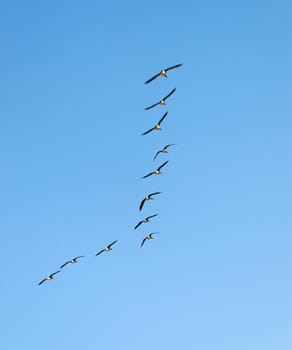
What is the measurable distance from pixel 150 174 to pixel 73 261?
28.1m

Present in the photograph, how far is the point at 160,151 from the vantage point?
13462 centimetres

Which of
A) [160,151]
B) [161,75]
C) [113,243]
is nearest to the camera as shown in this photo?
[161,75]

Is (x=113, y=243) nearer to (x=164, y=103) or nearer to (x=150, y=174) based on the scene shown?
(x=150, y=174)

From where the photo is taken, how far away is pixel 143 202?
452 ft

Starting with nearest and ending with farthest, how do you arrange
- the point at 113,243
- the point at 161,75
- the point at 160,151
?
the point at 161,75 → the point at 160,151 → the point at 113,243

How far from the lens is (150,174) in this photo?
135625 mm

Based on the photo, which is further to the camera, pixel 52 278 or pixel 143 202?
pixel 52 278

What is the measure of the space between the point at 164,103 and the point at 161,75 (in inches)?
250

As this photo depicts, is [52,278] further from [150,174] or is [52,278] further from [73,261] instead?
[150,174]

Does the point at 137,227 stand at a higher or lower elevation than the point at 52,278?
lower

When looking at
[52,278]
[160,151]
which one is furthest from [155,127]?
[52,278]

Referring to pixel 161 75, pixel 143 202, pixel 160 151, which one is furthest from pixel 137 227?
pixel 161 75

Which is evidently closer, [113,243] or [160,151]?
[160,151]

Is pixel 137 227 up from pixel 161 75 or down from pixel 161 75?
down
